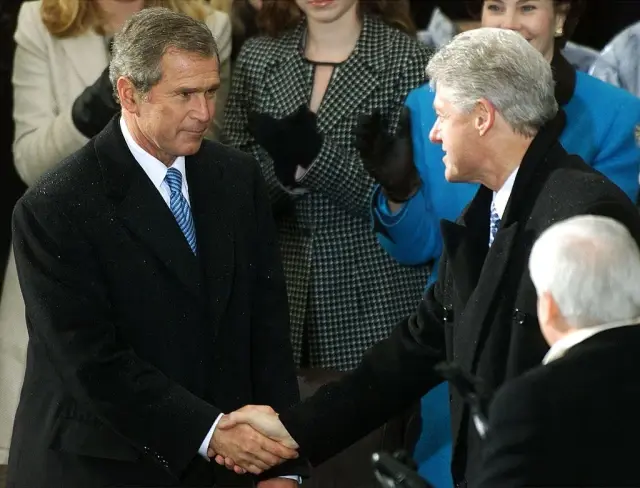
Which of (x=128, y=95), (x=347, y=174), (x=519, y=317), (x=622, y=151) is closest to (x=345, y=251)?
(x=347, y=174)

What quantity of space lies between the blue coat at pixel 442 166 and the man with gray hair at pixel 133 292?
658 mm

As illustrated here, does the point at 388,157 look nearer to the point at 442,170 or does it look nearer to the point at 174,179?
the point at 442,170

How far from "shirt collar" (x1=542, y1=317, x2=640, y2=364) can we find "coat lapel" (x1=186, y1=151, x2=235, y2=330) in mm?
931

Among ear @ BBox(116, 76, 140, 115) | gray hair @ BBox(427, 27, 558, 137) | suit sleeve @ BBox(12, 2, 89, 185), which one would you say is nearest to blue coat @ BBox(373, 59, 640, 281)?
gray hair @ BBox(427, 27, 558, 137)

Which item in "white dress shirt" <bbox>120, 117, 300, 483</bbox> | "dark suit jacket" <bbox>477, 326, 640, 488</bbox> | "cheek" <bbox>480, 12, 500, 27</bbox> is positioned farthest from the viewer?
"cheek" <bbox>480, 12, 500, 27</bbox>

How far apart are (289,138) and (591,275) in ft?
4.97

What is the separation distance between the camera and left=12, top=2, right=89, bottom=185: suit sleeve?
12.7 feet

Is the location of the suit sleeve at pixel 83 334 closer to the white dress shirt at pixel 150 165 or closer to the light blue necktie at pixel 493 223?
the white dress shirt at pixel 150 165

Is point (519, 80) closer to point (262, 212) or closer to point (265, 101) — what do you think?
point (262, 212)

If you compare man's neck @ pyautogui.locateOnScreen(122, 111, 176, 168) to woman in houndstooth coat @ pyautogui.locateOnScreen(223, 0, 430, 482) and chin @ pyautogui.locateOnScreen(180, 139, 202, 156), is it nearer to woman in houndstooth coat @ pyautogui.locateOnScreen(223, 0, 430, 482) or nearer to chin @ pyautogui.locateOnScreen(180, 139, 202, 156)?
chin @ pyautogui.locateOnScreen(180, 139, 202, 156)

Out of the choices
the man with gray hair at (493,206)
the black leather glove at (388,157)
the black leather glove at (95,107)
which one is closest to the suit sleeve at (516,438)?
the man with gray hair at (493,206)

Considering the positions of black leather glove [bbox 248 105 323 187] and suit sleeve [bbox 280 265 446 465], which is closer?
suit sleeve [bbox 280 265 446 465]

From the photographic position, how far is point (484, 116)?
2752 mm

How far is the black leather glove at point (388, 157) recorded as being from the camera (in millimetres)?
3414
